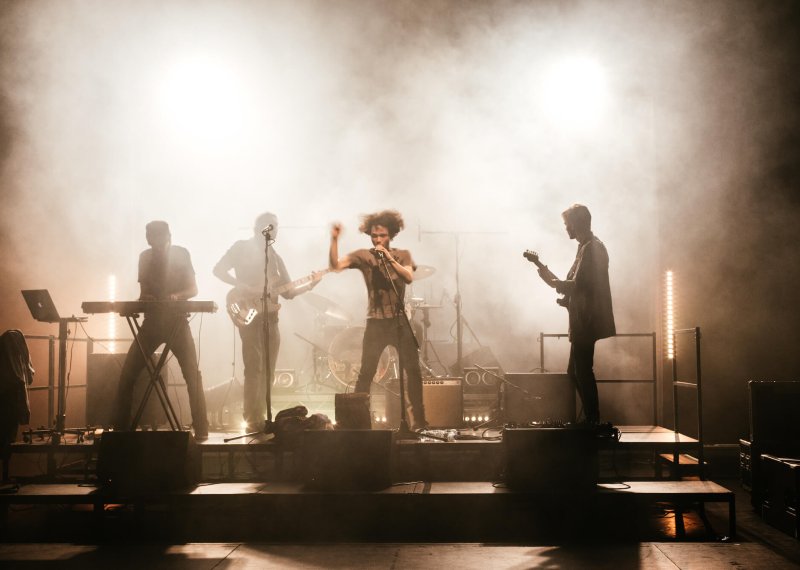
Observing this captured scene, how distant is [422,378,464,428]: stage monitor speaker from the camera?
704 cm

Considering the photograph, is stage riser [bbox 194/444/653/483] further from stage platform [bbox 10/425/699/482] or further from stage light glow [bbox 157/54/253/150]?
stage light glow [bbox 157/54/253/150]

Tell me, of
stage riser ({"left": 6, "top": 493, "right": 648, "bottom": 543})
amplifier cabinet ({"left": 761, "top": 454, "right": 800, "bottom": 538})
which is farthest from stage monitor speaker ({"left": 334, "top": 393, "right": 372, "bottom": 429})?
amplifier cabinet ({"left": 761, "top": 454, "right": 800, "bottom": 538})

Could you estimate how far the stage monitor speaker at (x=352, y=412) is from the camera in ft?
17.6

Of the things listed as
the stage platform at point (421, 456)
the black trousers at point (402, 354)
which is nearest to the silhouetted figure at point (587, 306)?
the stage platform at point (421, 456)

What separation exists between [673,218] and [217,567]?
6.30m

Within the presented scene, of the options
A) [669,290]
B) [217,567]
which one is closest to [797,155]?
[669,290]

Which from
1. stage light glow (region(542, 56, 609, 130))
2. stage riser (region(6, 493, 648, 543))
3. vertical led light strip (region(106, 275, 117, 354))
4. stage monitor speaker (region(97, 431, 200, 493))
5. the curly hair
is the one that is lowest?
stage riser (region(6, 493, 648, 543))

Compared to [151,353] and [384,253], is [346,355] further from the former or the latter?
[384,253]

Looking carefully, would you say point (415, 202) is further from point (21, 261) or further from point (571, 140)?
point (21, 261)

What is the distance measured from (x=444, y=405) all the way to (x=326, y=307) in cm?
393

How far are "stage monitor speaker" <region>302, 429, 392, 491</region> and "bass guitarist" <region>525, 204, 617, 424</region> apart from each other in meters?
1.59

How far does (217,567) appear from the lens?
13.1ft

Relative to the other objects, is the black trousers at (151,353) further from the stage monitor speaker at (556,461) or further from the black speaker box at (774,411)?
the black speaker box at (774,411)

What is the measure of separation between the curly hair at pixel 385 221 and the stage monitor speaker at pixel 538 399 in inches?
65.6
